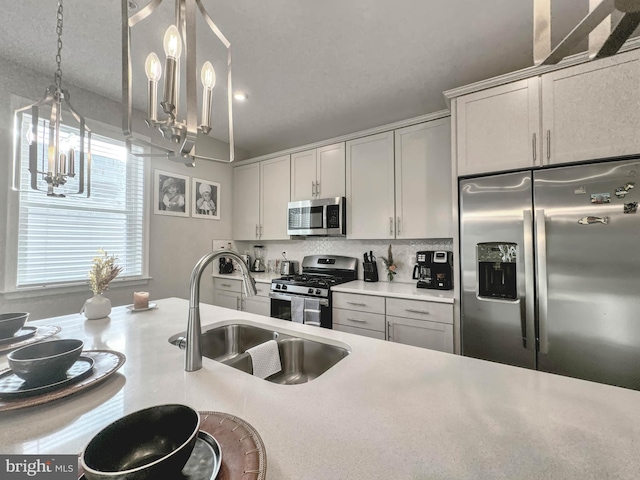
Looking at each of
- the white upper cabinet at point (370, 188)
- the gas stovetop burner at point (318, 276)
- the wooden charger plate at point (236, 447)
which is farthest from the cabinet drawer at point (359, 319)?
the wooden charger plate at point (236, 447)

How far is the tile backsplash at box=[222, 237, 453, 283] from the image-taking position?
9.46ft

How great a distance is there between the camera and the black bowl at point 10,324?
3.70ft

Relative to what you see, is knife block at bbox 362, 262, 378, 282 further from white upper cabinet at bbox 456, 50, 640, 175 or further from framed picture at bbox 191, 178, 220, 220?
framed picture at bbox 191, 178, 220, 220

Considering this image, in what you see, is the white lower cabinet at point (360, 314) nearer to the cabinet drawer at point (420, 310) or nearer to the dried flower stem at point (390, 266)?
the cabinet drawer at point (420, 310)

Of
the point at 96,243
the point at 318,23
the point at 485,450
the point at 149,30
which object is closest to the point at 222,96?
the point at 149,30

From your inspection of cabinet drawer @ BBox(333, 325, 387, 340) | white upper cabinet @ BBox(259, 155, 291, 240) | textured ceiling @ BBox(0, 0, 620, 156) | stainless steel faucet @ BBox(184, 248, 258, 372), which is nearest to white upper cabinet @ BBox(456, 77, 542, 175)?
textured ceiling @ BBox(0, 0, 620, 156)

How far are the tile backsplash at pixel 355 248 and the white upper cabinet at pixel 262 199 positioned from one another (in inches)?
11.4

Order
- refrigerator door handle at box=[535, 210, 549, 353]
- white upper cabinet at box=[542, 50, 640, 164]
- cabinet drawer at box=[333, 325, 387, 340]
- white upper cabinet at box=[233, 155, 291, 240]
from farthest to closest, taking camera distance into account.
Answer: white upper cabinet at box=[233, 155, 291, 240] < cabinet drawer at box=[333, 325, 387, 340] < refrigerator door handle at box=[535, 210, 549, 353] < white upper cabinet at box=[542, 50, 640, 164]

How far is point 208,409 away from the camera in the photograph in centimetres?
70

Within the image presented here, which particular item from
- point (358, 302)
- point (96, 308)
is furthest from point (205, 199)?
point (358, 302)

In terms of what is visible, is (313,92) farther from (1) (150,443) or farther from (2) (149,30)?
(1) (150,443)

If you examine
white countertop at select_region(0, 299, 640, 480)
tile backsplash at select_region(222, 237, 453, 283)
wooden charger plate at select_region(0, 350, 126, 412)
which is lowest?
white countertop at select_region(0, 299, 640, 480)

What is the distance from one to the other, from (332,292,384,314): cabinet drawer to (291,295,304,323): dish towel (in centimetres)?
37

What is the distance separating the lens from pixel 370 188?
287cm
